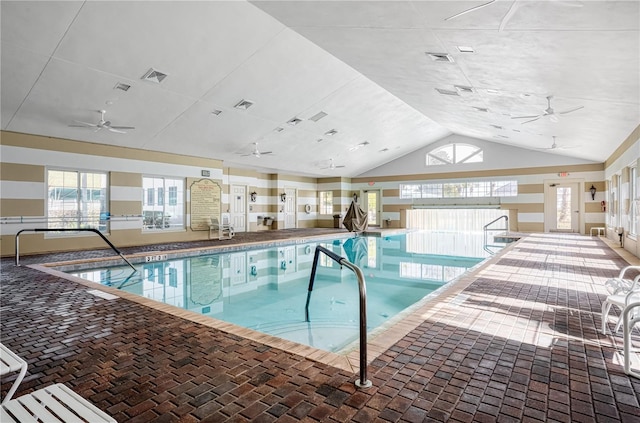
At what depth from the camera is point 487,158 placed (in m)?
14.0

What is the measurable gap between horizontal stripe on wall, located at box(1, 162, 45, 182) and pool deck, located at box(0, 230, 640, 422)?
503cm

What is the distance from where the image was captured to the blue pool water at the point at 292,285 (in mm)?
4288

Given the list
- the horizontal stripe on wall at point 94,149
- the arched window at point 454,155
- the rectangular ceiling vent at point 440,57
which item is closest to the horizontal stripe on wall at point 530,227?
the arched window at point 454,155

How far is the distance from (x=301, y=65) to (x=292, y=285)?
4.41 metres

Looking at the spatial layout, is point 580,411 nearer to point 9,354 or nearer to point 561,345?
point 561,345

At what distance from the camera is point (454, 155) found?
1476cm

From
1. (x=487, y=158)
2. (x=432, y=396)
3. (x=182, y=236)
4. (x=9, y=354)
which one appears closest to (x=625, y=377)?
(x=432, y=396)

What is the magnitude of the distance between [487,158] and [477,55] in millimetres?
10260

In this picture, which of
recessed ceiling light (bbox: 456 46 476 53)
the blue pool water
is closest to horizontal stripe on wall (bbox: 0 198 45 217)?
the blue pool water

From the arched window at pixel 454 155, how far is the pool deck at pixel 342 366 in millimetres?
11401

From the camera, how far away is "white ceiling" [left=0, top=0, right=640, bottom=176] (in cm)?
392

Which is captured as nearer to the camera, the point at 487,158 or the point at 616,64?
the point at 616,64

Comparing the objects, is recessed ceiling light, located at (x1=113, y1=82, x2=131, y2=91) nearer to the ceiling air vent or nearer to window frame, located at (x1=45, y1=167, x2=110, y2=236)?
the ceiling air vent

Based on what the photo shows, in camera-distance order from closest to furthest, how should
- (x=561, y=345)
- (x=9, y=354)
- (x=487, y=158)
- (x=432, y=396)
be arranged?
(x=9, y=354) → (x=432, y=396) → (x=561, y=345) → (x=487, y=158)
